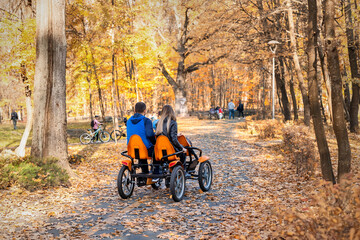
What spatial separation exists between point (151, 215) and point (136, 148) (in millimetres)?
1554

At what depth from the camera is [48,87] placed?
9.46m

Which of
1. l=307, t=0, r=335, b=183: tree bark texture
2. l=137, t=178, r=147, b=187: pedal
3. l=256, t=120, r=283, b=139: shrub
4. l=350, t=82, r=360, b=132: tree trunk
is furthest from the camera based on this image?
l=350, t=82, r=360, b=132: tree trunk

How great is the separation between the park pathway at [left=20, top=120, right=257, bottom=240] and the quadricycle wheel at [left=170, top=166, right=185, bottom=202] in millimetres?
150

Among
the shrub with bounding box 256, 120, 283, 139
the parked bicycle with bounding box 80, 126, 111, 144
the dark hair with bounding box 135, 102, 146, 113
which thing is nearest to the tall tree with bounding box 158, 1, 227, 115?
the parked bicycle with bounding box 80, 126, 111, 144

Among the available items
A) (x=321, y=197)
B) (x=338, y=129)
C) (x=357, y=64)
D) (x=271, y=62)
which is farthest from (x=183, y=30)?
(x=321, y=197)

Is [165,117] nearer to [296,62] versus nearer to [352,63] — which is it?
[296,62]

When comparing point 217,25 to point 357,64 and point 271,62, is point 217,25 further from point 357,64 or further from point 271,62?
point 357,64

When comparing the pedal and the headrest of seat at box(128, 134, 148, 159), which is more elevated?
the headrest of seat at box(128, 134, 148, 159)

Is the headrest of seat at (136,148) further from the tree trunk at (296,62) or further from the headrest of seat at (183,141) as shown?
the tree trunk at (296,62)

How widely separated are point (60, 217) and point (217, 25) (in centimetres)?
1519

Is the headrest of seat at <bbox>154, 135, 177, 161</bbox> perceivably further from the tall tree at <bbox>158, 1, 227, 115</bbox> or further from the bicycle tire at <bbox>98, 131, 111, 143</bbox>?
the tall tree at <bbox>158, 1, 227, 115</bbox>

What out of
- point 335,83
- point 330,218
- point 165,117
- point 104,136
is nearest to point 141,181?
point 165,117

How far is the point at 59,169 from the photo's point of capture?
8.98 m

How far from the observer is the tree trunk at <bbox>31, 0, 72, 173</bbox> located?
9.43 metres
